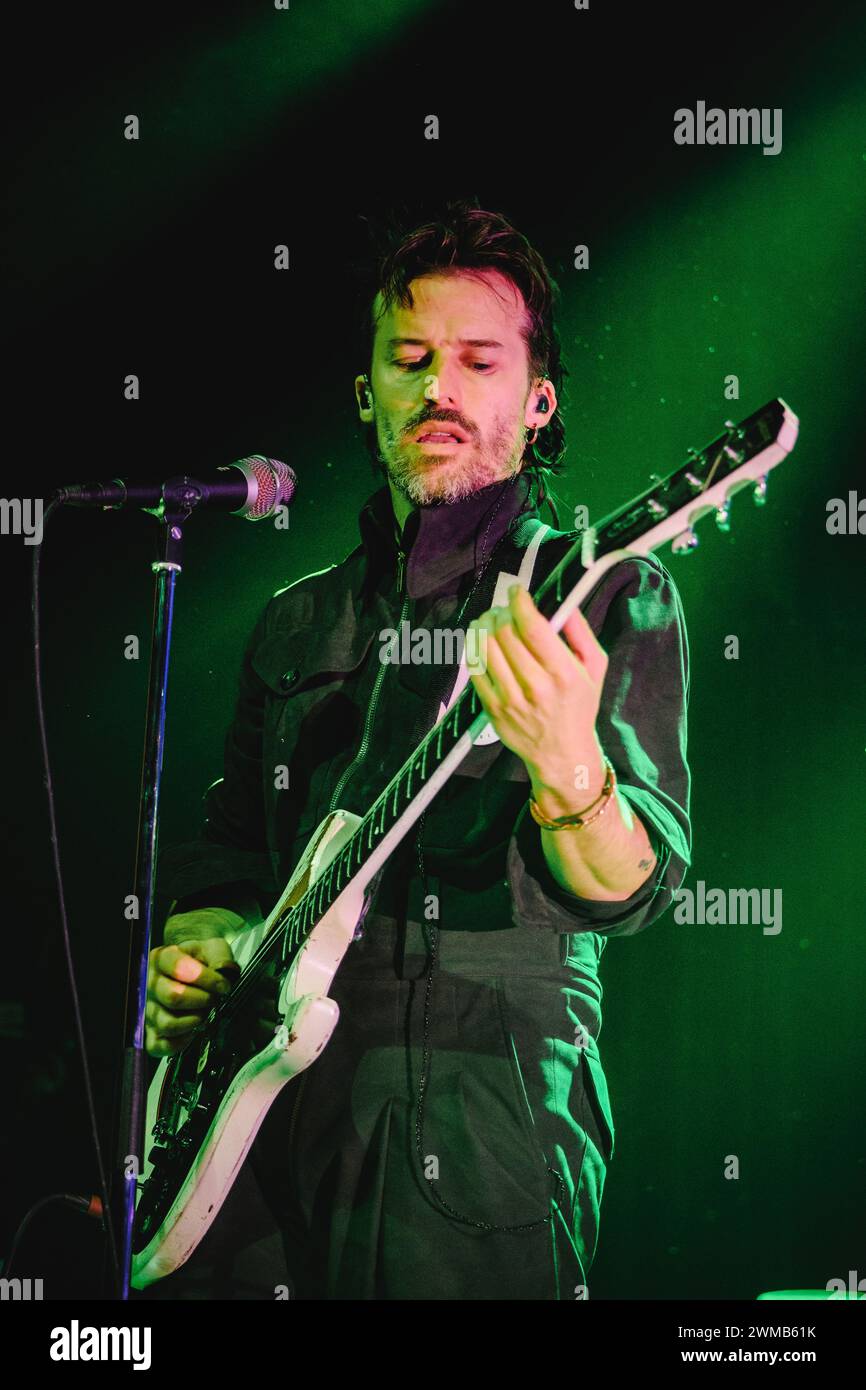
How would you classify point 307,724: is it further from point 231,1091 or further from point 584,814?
point 584,814

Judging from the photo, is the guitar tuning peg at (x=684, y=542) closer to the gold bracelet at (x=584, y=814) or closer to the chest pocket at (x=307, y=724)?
the gold bracelet at (x=584, y=814)

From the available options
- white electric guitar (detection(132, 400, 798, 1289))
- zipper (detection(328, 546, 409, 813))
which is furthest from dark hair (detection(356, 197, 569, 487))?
white electric guitar (detection(132, 400, 798, 1289))

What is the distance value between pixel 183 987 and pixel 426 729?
0.65 m

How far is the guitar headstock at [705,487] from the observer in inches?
57.9

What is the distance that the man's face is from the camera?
224 centimetres

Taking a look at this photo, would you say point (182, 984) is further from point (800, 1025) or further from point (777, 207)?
point (777, 207)

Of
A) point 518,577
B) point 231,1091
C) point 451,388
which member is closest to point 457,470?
point 451,388

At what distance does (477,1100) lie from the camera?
178 centimetres

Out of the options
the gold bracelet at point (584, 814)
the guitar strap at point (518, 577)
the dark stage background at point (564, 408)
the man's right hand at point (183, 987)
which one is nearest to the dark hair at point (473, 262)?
the dark stage background at point (564, 408)

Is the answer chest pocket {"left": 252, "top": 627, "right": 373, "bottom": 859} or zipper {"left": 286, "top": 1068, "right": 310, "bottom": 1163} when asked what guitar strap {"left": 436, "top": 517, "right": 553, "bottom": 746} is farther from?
zipper {"left": 286, "top": 1068, "right": 310, "bottom": 1163}

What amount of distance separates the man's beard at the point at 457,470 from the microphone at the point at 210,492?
0.24 m
